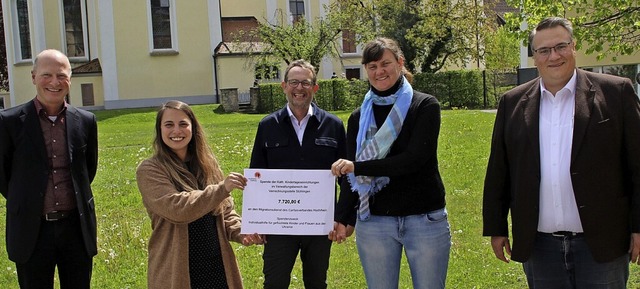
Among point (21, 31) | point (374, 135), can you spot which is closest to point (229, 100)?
point (21, 31)

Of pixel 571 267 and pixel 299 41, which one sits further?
pixel 299 41

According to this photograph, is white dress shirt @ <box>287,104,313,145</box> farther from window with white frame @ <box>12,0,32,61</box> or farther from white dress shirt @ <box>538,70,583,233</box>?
window with white frame @ <box>12,0,32,61</box>

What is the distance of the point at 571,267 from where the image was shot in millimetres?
3795

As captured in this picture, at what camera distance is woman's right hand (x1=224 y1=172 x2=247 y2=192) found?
416 cm

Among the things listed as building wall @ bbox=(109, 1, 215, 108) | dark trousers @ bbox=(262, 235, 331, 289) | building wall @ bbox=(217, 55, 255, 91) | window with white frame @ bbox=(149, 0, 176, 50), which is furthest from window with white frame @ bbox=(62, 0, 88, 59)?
dark trousers @ bbox=(262, 235, 331, 289)

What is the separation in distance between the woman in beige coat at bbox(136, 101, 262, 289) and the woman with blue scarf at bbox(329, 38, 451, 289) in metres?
0.84

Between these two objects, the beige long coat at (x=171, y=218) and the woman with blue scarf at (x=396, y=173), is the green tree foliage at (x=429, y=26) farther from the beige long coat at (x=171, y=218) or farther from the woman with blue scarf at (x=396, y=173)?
the beige long coat at (x=171, y=218)

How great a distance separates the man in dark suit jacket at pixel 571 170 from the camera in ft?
11.8

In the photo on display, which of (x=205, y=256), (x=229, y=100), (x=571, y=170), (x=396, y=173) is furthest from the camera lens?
(x=229, y=100)

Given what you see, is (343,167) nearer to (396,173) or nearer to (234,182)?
(396,173)

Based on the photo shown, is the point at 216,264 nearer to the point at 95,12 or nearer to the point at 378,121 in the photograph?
the point at 378,121

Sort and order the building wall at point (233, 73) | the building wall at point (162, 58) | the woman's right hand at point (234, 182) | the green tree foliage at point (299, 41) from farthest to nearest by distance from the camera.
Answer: the building wall at point (233, 73), the building wall at point (162, 58), the green tree foliage at point (299, 41), the woman's right hand at point (234, 182)

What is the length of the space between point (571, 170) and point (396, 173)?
3.26 feet

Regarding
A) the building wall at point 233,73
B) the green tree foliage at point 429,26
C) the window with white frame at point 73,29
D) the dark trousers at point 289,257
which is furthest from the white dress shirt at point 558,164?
the window with white frame at point 73,29
